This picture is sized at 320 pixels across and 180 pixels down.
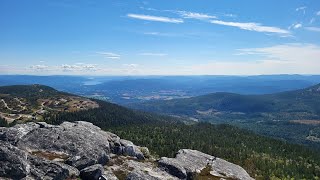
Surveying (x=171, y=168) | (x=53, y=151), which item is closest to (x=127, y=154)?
(x=171, y=168)

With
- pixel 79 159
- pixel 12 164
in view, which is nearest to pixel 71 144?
pixel 79 159

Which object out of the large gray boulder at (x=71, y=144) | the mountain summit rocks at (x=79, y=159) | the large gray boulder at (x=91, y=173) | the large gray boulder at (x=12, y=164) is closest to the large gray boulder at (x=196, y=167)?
the mountain summit rocks at (x=79, y=159)

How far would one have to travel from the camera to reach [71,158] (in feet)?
332

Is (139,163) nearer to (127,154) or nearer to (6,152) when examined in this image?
(127,154)

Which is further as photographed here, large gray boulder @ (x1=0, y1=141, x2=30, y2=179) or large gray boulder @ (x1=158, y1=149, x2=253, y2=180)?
large gray boulder @ (x1=158, y1=149, x2=253, y2=180)

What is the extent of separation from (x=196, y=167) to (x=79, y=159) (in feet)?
179

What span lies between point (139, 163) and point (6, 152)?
164 ft

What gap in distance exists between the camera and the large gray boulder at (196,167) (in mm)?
120688

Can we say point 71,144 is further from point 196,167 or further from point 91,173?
point 196,167

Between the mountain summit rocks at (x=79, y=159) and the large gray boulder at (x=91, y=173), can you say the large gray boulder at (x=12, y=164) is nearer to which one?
the mountain summit rocks at (x=79, y=159)

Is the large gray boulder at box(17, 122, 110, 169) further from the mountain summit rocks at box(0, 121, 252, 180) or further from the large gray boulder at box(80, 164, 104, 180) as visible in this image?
the large gray boulder at box(80, 164, 104, 180)

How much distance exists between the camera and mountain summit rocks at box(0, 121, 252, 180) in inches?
3285

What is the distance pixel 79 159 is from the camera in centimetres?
10175

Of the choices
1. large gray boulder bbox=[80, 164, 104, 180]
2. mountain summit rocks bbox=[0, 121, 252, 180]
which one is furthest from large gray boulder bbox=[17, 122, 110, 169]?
large gray boulder bbox=[80, 164, 104, 180]
